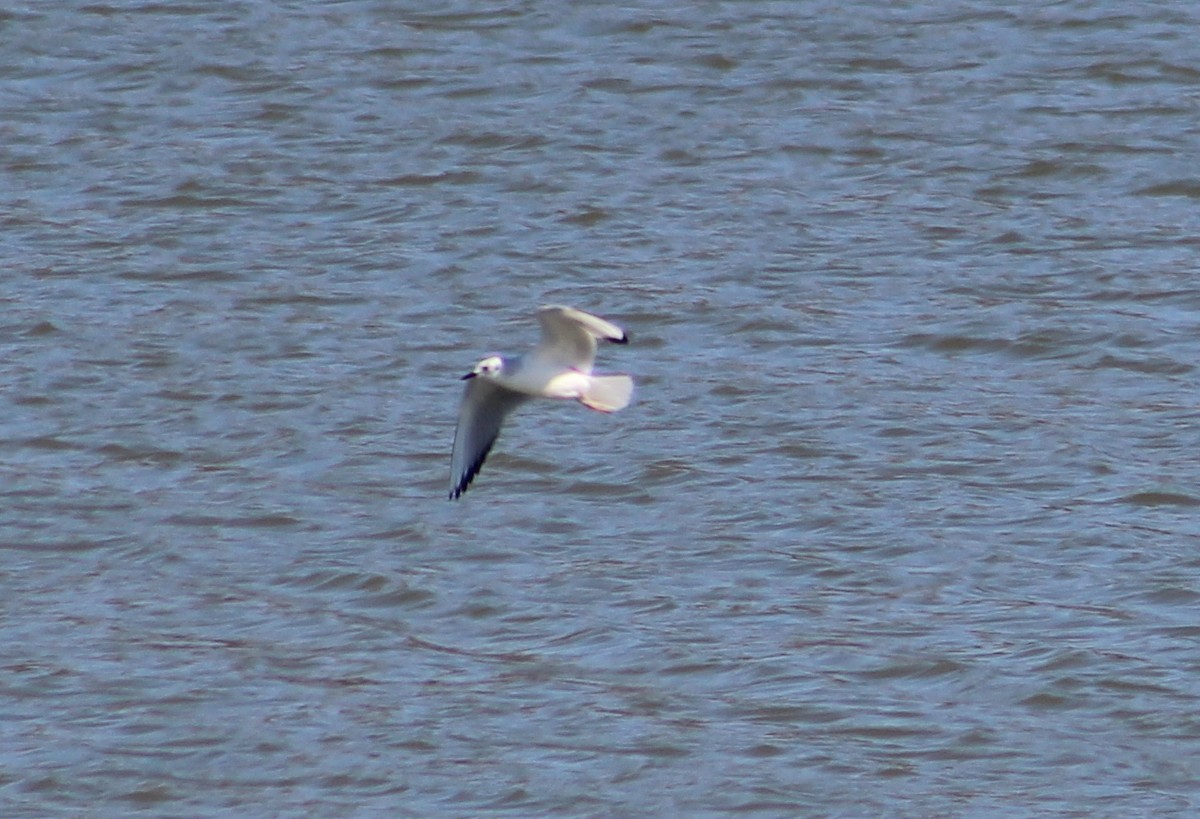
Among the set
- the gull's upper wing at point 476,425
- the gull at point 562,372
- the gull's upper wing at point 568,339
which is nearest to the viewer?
the gull's upper wing at point 568,339

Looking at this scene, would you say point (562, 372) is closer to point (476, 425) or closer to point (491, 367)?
point (491, 367)

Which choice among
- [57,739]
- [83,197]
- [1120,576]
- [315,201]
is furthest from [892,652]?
[83,197]

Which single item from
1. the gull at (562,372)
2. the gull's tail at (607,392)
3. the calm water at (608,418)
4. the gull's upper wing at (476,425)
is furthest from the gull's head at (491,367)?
the calm water at (608,418)

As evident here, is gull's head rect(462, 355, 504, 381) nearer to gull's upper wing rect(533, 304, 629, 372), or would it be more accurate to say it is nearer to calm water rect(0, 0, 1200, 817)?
gull's upper wing rect(533, 304, 629, 372)

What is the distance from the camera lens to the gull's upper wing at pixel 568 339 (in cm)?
625

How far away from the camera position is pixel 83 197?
11227 mm

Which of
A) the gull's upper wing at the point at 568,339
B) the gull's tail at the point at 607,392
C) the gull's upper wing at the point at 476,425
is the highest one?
the gull's upper wing at the point at 568,339

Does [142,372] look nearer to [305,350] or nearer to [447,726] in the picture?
[305,350]

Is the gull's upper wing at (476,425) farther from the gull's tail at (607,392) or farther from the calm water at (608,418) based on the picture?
the calm water at (608,418)

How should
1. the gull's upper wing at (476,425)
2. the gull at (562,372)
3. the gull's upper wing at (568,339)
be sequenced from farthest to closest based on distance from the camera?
the gull's upper wing at (476,425) → the gull at (562,372) → the gull's upper wing at (568,339)

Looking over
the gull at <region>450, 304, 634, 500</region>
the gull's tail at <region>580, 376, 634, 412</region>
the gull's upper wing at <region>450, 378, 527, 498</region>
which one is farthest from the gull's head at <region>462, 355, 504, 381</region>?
the gull's upper wing at <region>450, 378, 527, 498</region>

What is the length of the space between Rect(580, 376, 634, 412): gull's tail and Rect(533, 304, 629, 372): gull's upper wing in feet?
0.23

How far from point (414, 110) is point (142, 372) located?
2.94 m

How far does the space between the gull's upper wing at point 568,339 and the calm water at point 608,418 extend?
1.04m
